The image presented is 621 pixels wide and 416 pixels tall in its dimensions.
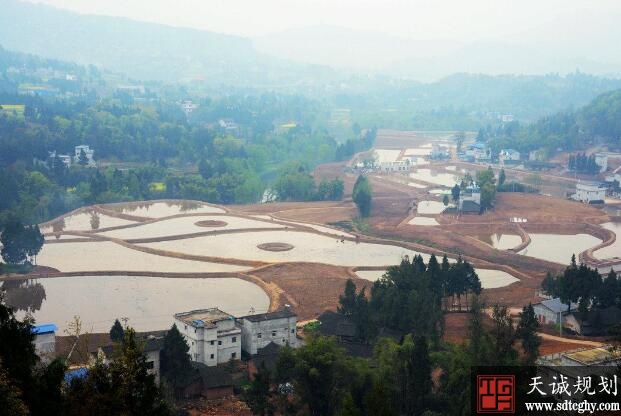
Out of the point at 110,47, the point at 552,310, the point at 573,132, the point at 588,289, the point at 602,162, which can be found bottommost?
the point at 552,310

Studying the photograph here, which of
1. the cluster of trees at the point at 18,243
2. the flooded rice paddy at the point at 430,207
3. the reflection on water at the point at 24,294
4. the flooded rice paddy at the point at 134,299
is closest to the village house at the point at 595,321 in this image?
the flooded rice paddy at the point at 134,299

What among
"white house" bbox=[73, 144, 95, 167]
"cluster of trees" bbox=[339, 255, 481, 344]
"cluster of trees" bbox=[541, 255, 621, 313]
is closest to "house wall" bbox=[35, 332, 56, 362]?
"cluster of trees" bbox=[339, 255, 481, 344]

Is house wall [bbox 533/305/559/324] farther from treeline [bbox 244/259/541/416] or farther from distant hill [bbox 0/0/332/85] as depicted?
distant hill [bbox 0/0/332/85]

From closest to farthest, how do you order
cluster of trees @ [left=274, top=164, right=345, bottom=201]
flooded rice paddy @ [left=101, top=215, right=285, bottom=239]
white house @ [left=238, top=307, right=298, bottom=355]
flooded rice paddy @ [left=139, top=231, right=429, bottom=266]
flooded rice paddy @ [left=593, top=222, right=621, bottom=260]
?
white house @ [left=238, top=307, right=298, bottom=355], flooded rice paddy @ [left=139, top=231, right=429, bottom=266], flooded rice paddy @ [left=593, top=222, right=621, bottom=260], flooded rice paddy @ [left=101, top=215, right=285, bottom=239], cluster of trees @ [left=274, top=164, right=345, bottom=201]

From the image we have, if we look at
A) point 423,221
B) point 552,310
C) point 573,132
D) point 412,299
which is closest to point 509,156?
point 573,132

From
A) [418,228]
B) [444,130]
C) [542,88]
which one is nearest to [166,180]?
[418,228]

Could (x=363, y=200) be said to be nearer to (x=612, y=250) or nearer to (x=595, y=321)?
(x=612, y=250)
